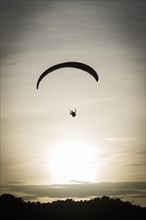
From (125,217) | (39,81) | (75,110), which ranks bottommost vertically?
(125,217)

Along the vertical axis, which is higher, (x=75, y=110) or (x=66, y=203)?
(x=75, y=110)

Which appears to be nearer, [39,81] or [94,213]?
[39,81]

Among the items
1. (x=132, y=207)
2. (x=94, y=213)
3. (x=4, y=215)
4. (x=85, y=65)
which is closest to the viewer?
(x=85, y=65)

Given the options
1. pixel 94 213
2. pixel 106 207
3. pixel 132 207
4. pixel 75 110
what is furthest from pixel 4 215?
pixel 75 110

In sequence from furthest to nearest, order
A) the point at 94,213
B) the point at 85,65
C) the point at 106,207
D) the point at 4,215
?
the point at 106,207 → the point at 94,213 → the point at 4,215 → the point at 85,65

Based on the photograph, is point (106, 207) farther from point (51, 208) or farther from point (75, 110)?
point (75, 110)

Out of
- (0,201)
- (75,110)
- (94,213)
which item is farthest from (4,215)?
(75,110)

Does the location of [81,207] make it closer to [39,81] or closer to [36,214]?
[36,214]
